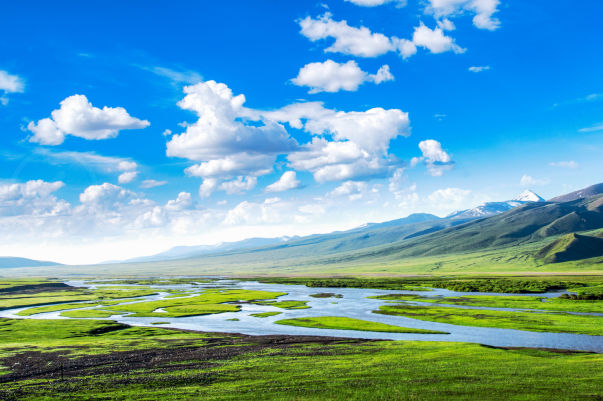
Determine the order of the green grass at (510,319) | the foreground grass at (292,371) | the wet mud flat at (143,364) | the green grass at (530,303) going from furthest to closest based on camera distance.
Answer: the green grass at (530,303) → the green grass at (510,319) → the wet mud flat at (143,364) → the foreground grass at (292,371)

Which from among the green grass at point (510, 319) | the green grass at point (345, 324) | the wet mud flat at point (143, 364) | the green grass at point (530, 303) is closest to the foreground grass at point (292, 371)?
the wet mud flat at point (143, 364)

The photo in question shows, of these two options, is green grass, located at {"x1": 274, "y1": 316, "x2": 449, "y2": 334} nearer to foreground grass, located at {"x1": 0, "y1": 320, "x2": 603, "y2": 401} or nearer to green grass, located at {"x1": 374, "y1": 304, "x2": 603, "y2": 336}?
foreground grass, located at {"x1": 0, "y1": 320, "x2": 603, "y2": 401}

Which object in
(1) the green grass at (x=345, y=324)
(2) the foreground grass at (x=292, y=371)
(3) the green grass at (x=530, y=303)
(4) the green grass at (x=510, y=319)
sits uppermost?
(2) the foreground grass at (x=292, y=371)

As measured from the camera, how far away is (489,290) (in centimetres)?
12888

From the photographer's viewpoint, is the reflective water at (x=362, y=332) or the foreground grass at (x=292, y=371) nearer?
the foreground grass at (x=292, y=371)

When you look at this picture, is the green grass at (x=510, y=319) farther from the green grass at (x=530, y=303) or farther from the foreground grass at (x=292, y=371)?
the foreground grass at (x=292, y=371)

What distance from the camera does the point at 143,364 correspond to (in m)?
A: 41.9

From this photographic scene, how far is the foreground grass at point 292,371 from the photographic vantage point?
98.8ft

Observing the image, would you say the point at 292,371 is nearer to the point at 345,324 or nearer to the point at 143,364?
the point at 143,364

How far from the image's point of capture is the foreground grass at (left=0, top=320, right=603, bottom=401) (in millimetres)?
30109

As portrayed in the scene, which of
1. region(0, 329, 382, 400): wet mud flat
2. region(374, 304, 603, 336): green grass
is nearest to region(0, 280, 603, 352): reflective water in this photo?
region(374, 304, 603, 336): green grass

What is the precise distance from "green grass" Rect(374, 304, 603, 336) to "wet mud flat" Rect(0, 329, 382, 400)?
86.3 feet

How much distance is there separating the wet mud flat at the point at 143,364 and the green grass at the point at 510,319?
26315mm

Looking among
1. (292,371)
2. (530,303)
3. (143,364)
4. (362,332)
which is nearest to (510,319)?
(530,303)
